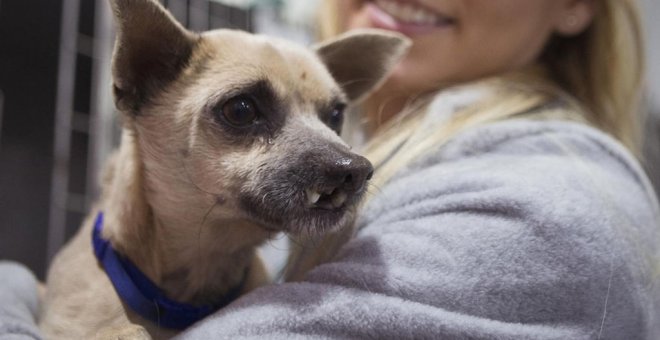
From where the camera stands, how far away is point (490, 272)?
71 cm

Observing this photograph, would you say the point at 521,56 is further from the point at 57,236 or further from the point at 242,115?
the point at 57,236

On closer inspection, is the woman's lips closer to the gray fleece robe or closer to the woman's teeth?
the woman's teeth

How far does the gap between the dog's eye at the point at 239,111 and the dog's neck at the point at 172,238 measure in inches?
5.7

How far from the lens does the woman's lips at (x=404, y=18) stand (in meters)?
1.22

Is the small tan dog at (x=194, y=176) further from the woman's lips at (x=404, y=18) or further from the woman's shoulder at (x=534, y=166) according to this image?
the woman's lips at (x=404, y=18)

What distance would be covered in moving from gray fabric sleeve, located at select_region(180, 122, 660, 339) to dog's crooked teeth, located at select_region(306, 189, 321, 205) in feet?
0.28

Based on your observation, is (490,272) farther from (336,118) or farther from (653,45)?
(653,45)

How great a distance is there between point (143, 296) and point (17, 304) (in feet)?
0.83

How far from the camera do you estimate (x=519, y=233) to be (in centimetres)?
73

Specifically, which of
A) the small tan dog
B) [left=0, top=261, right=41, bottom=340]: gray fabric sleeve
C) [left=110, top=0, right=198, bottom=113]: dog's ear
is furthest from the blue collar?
[left=110, top=0, right=198, bottom=113]: dog's ear

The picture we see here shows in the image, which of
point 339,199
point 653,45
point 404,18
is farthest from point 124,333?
point 653,45

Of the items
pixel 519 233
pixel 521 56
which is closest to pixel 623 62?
pixel 521 56

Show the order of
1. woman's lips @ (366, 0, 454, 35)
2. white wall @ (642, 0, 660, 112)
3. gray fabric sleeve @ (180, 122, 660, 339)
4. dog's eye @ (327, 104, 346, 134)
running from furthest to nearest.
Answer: white wall @ (642, 0, 660, 112) < woman's lips @ (366, 0, 454, 35) < dog's eye @ (327, 104, 346, 134) < gray fabric sleeve @ (180, 122, 660, 339)

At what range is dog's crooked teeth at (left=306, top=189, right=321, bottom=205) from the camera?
799 mm
